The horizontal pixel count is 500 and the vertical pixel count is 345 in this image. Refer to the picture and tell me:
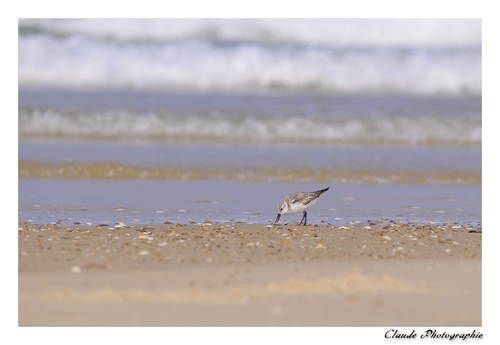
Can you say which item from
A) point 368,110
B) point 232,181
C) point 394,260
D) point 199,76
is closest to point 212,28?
point 199,76

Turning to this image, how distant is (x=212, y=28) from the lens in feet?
58.5

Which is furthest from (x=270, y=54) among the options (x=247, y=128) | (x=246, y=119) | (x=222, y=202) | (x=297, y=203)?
(x=297, y=203)

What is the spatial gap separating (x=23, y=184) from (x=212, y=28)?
8710mm

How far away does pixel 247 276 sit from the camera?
5500 mm

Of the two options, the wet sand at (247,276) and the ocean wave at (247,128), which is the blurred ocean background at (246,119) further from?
the wet sand at (247,276)

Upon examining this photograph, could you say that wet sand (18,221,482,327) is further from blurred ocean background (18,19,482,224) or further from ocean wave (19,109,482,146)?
ocean wave (19,109,482,146)

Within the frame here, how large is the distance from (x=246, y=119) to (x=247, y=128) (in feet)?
1.12

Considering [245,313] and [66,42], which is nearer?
[245,313]

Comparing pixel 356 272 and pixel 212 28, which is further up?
pixel 212 28

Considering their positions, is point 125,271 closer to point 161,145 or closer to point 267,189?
point 267,189

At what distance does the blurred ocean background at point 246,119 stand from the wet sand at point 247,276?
137 centimetres

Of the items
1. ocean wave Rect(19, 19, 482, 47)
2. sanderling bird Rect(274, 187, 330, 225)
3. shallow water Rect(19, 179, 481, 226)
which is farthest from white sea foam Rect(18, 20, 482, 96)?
sanderling bird Rect(274, 187, 330, 225)

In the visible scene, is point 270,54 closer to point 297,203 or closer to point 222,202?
point 222,202

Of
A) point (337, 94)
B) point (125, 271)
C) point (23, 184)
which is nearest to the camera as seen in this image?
point (125, 271)
